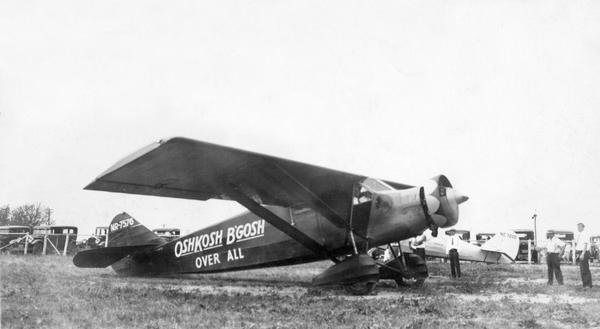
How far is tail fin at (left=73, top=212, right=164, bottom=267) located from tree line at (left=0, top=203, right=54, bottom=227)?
106 meters

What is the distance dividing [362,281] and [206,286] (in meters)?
3.74

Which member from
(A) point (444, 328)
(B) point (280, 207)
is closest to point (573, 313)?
(A) point (444, 328)

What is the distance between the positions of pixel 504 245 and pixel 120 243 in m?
17.5

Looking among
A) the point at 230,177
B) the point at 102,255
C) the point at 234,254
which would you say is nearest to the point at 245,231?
the point at 234,254

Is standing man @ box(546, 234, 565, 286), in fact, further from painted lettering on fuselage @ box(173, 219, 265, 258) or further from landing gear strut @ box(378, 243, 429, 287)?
painted lettering on fuselage @ box(173, 219, 265, 258)

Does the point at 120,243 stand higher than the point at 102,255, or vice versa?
→ the point at 120,243

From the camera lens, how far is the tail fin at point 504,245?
23.2 m

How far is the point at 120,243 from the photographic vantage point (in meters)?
12.9

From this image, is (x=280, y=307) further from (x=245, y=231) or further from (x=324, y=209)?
(x=245, y=231)

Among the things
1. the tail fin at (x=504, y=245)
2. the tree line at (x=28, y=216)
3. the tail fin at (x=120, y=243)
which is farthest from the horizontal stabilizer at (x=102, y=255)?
the tree line at (x=28, y=216)

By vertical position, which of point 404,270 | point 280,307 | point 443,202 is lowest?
point 280,307

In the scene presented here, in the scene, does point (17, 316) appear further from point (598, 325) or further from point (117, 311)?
point (598, 325)

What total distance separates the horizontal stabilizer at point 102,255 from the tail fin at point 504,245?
16733 mm

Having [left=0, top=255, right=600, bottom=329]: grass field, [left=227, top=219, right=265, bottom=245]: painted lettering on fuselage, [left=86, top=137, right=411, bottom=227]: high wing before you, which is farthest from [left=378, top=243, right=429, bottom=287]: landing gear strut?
[left=227, top=219, right=265, bottom=245]: painted lettering on fuselage
